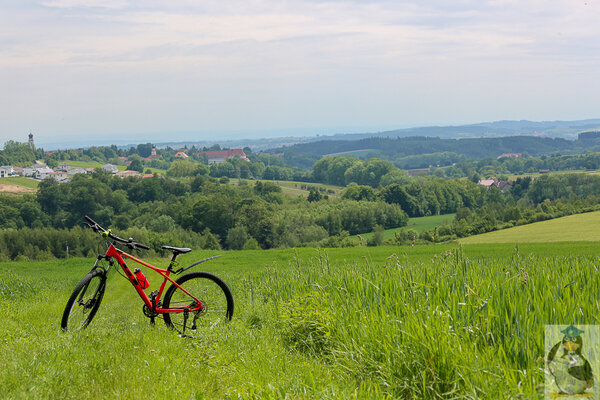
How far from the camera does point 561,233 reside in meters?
53.1

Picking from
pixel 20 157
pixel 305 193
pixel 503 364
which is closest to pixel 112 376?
pixel 503 364

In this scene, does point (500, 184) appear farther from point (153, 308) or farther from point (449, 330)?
point (449, 330)

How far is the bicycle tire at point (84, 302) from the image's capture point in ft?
22.4

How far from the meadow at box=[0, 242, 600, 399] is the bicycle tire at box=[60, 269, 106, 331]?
250 millimetres

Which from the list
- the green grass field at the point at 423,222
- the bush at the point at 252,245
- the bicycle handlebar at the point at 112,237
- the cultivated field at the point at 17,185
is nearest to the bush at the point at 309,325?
the bicycle handlebar at the point at 112,237

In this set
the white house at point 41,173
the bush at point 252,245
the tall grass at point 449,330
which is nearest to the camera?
the tall grass at point 449,330

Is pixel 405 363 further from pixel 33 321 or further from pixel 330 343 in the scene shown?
pixel 33 321

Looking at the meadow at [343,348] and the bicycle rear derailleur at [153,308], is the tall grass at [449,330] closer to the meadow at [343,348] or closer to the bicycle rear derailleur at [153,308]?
the meadow at [343,348]

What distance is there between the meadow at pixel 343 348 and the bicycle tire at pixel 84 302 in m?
0.25

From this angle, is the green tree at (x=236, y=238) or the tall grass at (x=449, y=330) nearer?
the tall grass at (x=449, y=330)

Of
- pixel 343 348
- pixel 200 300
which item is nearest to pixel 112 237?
pixel 200 300

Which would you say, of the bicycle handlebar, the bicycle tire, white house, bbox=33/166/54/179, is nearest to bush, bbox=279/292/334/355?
the bicycle handlebar

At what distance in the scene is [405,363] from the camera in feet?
15.7

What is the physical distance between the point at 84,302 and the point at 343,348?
11.7 ft
